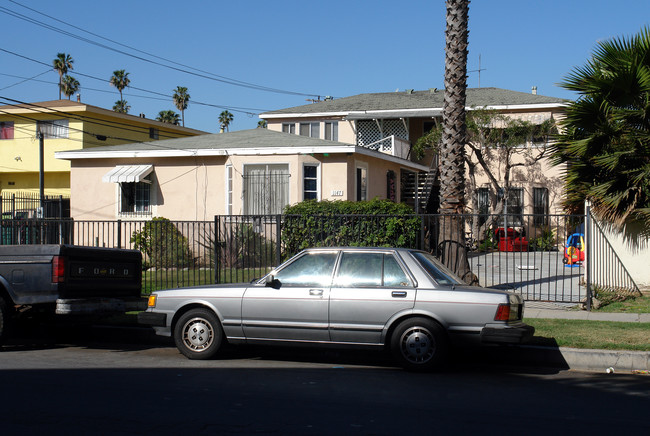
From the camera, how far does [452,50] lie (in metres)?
13.0

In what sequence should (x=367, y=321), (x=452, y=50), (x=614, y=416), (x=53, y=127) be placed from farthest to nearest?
1. (x=53, y=127)
2. (x=452, y=50)
3. (x=367, y=321)
4. (x=614, y=416)

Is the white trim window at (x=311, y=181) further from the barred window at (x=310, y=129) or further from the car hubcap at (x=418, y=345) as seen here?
the car hubcap at (x=418, y=345)

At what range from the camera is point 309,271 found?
329 inches

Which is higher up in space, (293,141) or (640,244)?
(293,141)

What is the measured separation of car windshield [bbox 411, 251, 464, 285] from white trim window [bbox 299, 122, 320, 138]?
22973mm

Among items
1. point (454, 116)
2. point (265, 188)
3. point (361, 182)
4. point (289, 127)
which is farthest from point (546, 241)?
point (289, 127)

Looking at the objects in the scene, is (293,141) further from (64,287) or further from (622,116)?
(64,287)

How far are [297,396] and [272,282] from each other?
2.02 meters

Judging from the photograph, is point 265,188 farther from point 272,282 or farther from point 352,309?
point 352,309

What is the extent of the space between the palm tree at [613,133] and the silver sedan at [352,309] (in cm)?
633

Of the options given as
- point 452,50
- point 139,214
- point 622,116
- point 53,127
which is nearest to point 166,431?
point 452,50

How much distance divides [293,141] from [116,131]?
18.1 meters

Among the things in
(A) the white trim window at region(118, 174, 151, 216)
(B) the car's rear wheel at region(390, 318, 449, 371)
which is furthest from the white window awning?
(B) the car's rear wheel at region(390, 318, 449, 371)

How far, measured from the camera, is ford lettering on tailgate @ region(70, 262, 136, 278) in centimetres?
913
